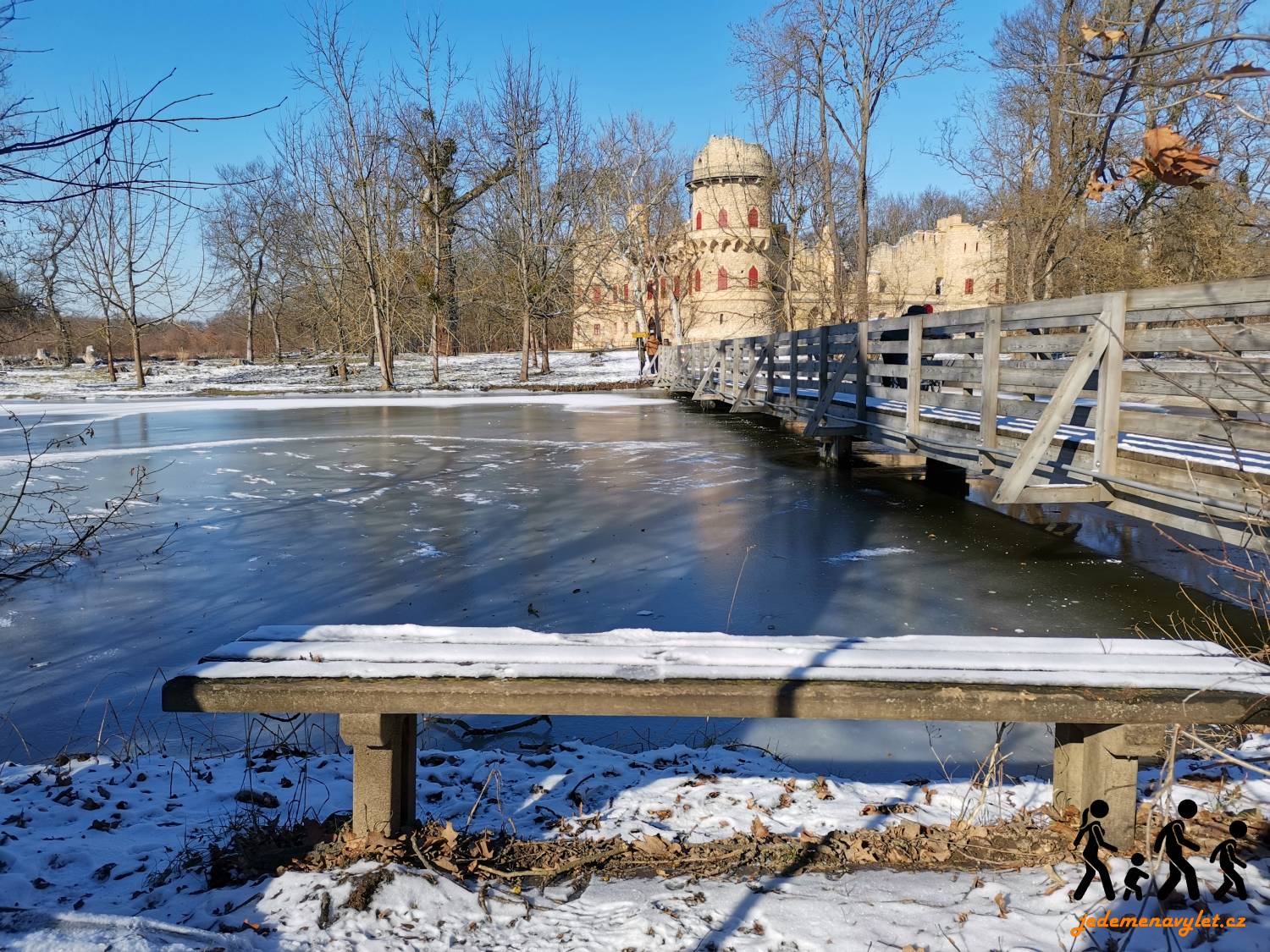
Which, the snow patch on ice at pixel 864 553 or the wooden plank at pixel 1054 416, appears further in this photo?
the snow patch on ice at pixel 864 553

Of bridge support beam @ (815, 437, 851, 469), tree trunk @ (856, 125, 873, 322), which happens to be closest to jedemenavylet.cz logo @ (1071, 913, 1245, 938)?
bridge support beam @ (815, 437, 851, 469)

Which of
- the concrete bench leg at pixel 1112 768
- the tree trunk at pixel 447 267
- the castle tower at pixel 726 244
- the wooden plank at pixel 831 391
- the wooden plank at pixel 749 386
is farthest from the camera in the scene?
the castle tower at pixel 726 244

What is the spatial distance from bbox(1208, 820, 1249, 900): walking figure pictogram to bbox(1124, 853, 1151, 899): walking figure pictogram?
0.18m

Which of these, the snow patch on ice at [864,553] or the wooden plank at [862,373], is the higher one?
the wooden plank at [862,373]

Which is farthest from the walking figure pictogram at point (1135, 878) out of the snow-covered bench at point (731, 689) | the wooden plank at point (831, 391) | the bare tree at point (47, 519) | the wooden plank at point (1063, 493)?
the wooden plank at point (831, 391)

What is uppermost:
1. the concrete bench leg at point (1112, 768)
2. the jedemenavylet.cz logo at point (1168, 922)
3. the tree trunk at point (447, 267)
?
the tree trunk at point (447, 267)

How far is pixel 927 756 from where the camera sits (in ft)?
13.3

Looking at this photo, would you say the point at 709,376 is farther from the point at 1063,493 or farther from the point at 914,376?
the point at 1063,493

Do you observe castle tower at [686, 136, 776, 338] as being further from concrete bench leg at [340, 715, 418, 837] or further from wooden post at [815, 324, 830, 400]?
concrete bench leg at [340, 715, 418, 837]

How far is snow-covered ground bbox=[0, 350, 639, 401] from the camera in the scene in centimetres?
3466

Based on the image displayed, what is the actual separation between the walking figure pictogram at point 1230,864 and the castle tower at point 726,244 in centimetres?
4572

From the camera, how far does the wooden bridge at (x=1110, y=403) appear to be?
16.8 ft

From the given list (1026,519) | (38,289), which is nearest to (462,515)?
(38,289)

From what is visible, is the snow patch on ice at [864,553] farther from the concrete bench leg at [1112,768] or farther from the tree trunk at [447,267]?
the tree trunk at [447,267]
